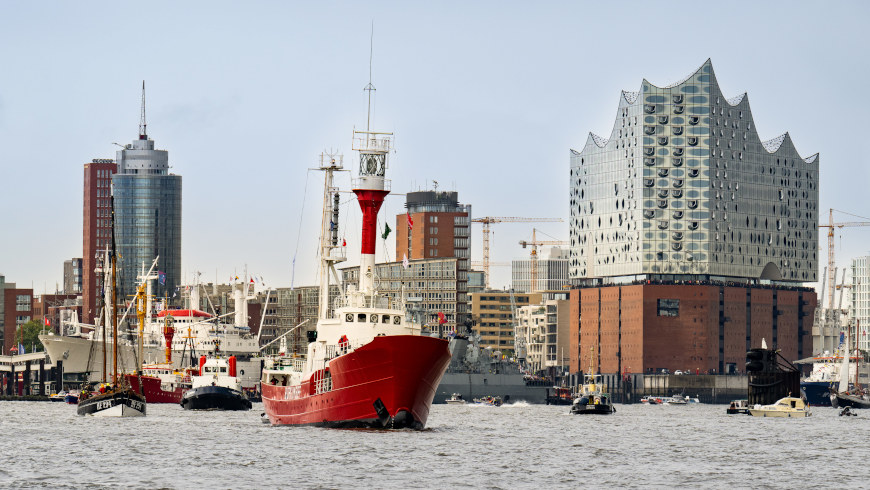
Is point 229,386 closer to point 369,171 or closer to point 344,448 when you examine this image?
point 369,171

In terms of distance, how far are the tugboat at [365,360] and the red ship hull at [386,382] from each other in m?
0.07

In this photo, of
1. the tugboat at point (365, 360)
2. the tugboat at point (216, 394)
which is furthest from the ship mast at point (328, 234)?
the tugboat at point (216, 394)

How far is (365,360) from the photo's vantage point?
96625 millimetres

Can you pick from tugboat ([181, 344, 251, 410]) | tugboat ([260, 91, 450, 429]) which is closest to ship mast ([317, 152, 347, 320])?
tugboat ([260, 91, 450, 429])

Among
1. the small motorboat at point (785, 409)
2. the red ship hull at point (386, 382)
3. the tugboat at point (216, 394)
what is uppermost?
the red ship hull at point (386, 382)

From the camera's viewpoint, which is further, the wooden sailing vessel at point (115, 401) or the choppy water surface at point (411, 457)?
the wooden sailing vessel at point (115, 401)

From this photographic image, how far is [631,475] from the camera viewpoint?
78562 millimetres

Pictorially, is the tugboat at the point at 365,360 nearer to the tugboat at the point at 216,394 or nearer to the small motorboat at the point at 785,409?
the tugboat at the point at 216,394

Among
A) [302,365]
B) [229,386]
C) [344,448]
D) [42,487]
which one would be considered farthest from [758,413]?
[42,487]

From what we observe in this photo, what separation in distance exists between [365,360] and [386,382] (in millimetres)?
2054

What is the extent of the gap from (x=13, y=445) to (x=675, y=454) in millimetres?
43598

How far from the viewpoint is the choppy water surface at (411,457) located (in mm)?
73750

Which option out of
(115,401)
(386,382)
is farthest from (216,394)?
(386,382)

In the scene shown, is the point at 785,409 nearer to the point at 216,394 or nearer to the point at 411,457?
the point at 216,394
